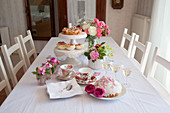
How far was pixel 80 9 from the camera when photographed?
11.9ft

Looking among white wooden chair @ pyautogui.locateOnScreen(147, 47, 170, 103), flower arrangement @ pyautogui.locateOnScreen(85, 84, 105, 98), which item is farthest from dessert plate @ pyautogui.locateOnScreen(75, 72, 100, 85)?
white wooden chair @ pyautogui.locateOnScreen(147, 47, 170, 103)

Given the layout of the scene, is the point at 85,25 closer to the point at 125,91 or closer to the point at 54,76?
the point at 54,76

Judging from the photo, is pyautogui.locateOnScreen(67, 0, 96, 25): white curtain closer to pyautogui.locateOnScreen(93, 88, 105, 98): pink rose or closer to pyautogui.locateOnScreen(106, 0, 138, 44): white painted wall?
pyautogui.locateOnScreen(106, 0, 138, 44): white painted wall

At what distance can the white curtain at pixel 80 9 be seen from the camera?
11.7 feet

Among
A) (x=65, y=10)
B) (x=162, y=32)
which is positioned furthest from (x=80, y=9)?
(x=162, y=32)

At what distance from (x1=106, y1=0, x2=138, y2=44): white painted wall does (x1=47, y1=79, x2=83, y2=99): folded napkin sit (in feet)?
9.38

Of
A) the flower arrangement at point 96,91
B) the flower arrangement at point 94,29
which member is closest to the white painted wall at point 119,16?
the flower arrangement at point 94,29

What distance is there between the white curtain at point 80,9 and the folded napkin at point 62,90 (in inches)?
104

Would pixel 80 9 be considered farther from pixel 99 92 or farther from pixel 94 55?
pixel 99 92

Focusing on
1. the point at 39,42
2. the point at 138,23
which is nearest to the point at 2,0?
the point at 39,42

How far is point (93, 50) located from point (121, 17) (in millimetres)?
2557

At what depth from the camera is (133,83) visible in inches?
49.7

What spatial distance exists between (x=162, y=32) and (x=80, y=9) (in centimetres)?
185

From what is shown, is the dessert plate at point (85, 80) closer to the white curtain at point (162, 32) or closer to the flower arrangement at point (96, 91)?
the flower arrangement at point (96, 91)
